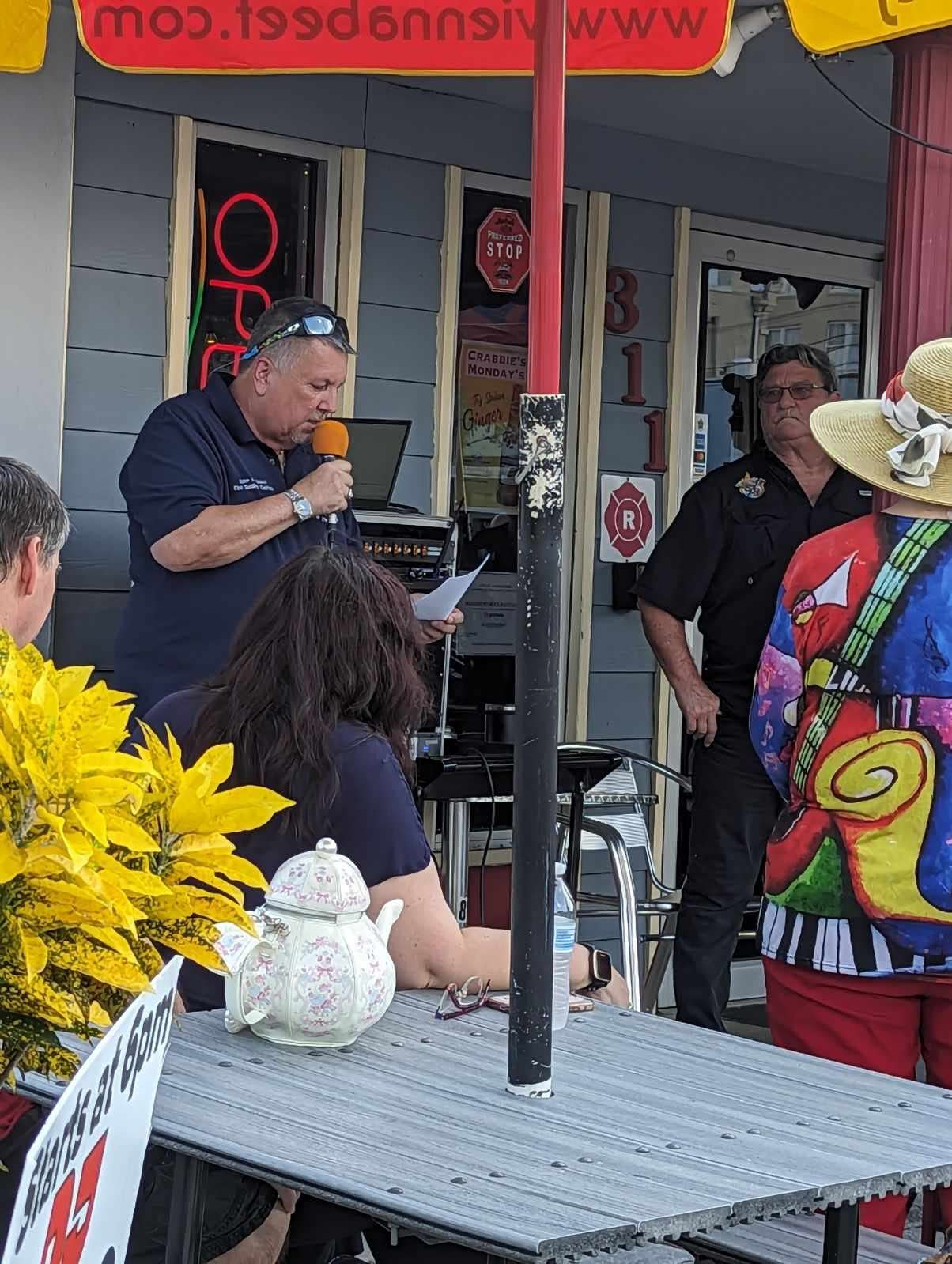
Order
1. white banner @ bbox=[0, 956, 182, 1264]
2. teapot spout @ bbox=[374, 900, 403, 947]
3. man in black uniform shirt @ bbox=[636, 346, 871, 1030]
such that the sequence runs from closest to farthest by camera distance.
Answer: white banner @ bbox=[0, 956, 182, 1264] → teapot spout @ bbox=[374, 900, 403, 947] → man in black uniform shirt @ bbox=[636, 346, 871, 1030]

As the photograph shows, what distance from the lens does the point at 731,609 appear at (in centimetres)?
467

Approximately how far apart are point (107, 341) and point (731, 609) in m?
1.79

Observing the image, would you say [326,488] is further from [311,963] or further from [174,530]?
[311,963]

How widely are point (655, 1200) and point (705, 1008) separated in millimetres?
3089

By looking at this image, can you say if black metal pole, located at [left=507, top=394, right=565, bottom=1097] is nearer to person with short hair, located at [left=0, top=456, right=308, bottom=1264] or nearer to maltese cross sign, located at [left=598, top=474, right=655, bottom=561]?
person with short hair, located at [left=0, top=456, right=308, bottom=1264]

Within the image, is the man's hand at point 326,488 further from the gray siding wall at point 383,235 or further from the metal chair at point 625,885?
the metal chair at point 625,885

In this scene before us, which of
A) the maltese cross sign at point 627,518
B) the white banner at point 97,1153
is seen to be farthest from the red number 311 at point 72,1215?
the maltese cross sign at point 627,518

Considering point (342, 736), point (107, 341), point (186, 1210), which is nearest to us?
point (186, 1210)

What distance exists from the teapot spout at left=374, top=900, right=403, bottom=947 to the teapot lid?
7 cm

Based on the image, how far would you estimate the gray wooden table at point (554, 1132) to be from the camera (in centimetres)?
148

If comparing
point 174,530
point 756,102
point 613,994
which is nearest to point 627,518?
point 756,102

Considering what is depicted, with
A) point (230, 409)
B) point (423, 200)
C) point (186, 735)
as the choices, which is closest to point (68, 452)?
point (230, 409)

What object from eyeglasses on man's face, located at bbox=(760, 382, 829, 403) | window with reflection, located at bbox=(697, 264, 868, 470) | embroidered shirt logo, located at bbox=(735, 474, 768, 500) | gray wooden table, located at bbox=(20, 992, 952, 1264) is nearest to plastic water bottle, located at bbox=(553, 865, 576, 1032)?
gray wooden table, located at bbox=(20, 992, 952, 1264)

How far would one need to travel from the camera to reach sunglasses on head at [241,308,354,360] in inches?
150
